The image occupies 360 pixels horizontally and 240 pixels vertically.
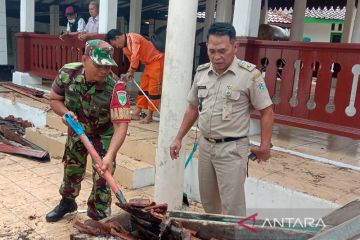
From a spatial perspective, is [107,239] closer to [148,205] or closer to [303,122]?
[148,205]

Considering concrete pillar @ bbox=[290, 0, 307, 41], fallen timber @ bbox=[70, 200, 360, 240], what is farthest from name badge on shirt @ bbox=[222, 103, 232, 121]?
concrete pillar @ bbox=[290, 0, 307, 41]

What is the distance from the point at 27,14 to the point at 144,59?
4436mm

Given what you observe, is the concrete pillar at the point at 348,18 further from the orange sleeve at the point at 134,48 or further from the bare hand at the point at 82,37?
the bare hand at the point at 82,37

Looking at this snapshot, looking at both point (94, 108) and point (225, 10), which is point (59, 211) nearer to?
point (94, 108)

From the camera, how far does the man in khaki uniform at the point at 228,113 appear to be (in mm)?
2554

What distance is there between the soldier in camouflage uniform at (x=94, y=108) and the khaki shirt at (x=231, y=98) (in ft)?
2.04

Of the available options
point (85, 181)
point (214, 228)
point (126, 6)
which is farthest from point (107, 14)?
point (126, 6)

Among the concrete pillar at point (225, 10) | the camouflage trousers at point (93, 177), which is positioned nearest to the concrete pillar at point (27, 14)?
the concrete pillar at point (225, 10)

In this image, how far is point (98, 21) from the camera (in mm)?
7363

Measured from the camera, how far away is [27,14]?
8.80 metres

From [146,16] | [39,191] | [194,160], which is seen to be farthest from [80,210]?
[146,16]

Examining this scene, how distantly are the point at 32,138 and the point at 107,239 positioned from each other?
4.66 metres

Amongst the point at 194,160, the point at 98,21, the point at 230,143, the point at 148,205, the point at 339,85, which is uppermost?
the point at 98,21

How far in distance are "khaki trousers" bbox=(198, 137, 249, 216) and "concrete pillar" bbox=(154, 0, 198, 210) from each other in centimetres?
60
